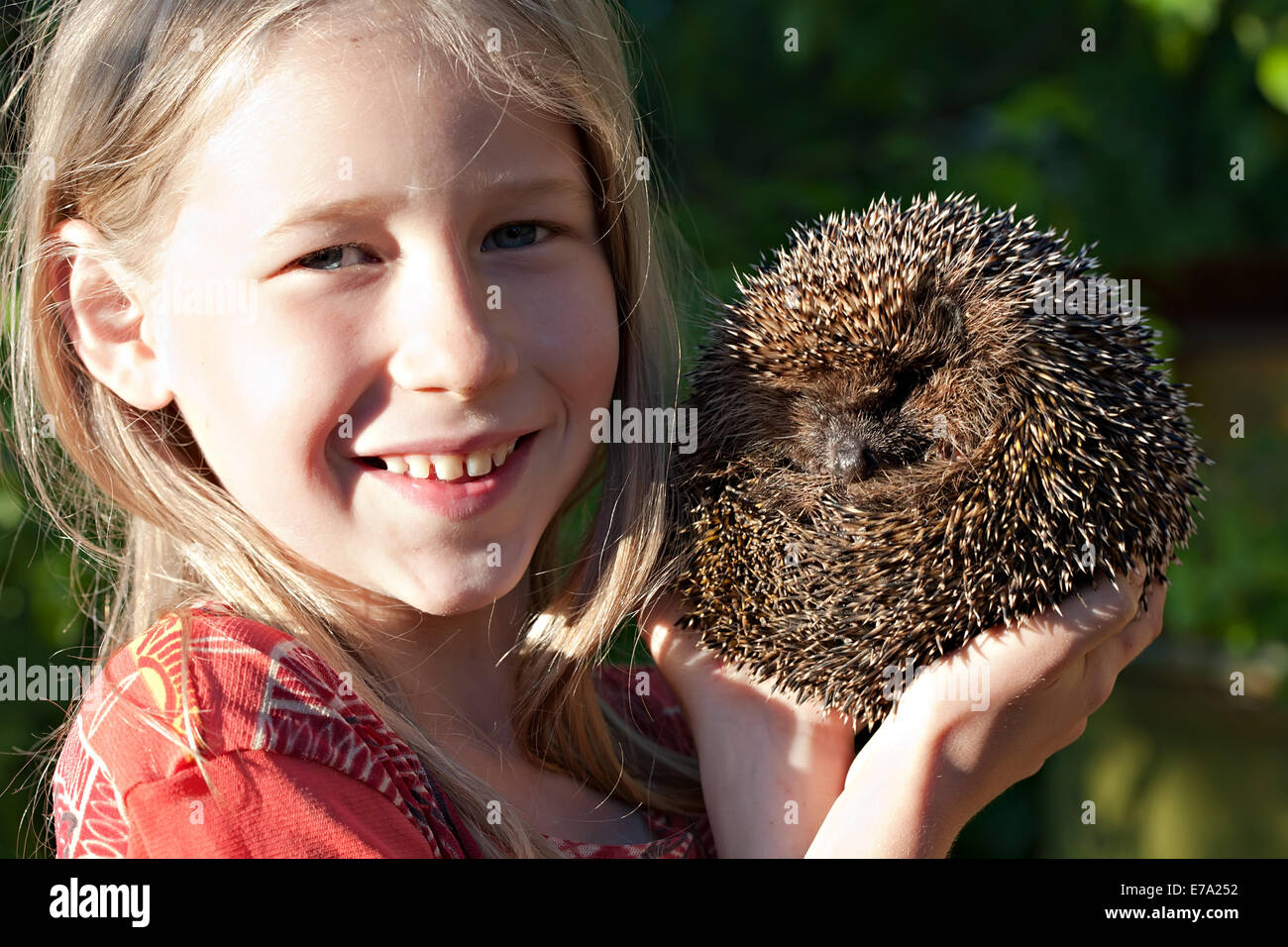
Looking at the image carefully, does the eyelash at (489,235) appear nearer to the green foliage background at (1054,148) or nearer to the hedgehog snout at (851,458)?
the hedgehog snout at (851,458)

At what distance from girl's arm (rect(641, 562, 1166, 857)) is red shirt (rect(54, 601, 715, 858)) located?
43 centimetres

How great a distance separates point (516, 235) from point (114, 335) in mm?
532

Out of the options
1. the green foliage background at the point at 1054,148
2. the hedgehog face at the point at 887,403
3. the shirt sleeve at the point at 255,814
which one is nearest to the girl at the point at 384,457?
the shirt sleeve at the point at 255,814

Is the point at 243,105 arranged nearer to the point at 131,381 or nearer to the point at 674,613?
the point at 131,381

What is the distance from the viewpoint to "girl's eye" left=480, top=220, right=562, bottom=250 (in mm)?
1432

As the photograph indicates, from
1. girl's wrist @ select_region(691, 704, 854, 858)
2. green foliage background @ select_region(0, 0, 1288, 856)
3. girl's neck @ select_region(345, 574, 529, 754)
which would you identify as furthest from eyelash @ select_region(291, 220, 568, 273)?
green foliage background @ select_region(0, 0, 1288, 856)

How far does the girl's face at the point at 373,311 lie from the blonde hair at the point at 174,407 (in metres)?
0.07

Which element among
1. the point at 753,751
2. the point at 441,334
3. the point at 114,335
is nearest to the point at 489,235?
the point at 441,334

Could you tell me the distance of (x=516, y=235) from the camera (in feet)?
4.77

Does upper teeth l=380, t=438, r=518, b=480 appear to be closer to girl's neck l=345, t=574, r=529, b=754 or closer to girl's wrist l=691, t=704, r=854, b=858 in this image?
girl's neck l=345, t=574, r=529, b=754

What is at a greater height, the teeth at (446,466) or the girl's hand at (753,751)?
the teeth at (446,466)

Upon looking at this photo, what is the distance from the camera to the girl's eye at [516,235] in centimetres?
143

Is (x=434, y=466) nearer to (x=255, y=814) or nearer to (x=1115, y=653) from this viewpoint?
(x=255, y=814)

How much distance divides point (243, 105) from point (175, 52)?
16 cm
